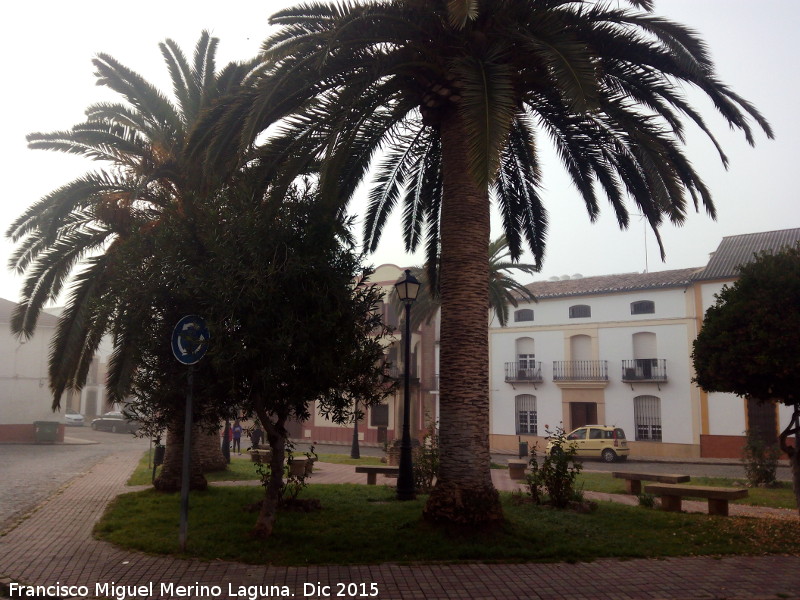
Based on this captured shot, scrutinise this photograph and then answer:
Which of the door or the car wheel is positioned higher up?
the door

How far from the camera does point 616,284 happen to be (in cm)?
3428

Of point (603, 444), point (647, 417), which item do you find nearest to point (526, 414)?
point (647, 417)

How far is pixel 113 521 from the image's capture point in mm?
9234

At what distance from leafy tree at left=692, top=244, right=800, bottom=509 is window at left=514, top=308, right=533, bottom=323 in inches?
1016

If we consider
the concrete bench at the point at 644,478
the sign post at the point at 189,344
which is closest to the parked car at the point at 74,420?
the concrete bench at the point at 644,478

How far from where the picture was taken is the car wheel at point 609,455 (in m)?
28.8

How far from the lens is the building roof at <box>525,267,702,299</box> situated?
1267 inches

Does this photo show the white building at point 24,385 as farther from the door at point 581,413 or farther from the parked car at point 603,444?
the door at point 581,413

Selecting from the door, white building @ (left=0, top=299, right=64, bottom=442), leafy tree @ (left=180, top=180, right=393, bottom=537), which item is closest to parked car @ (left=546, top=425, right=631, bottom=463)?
the door

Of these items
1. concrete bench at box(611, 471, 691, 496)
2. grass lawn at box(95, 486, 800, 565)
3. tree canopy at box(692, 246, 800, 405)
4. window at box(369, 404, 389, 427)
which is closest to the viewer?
grass lawn at box(95, 486, 800, 565)

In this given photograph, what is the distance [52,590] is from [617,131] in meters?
9.13

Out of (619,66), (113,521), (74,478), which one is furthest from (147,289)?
(74,478)

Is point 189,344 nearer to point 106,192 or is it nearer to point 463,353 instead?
point 463,353

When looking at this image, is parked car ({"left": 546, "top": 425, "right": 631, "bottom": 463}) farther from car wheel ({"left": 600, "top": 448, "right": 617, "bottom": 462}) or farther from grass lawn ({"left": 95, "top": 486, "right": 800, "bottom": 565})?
grass lawn ({"left": 95, "top": 486, "right": 800, "bottom": 565})
